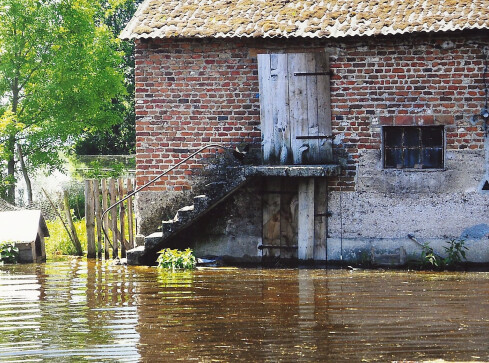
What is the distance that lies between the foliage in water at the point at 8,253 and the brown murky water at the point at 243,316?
165cm

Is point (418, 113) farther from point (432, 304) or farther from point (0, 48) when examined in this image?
point (0, 48)

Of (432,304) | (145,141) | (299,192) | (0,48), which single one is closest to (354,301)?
(432,304)

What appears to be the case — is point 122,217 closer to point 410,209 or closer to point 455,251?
point 410,209

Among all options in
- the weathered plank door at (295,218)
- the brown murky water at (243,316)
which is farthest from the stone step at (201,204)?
the weathered plank door at (295,218)

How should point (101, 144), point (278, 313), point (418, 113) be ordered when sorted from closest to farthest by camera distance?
point (278, 313), point (418, 113), point (101, 144)

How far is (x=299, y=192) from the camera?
15.1 metres

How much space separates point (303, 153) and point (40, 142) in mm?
10174

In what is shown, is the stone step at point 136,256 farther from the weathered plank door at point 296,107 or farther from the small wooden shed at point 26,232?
the weathered plank door at point 296,107

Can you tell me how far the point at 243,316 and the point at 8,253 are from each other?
271 inches

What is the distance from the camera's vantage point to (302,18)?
15219 mm

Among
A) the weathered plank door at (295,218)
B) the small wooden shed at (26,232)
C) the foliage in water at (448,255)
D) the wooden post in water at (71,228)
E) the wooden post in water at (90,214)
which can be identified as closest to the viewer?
the foliage in water at (448,255)

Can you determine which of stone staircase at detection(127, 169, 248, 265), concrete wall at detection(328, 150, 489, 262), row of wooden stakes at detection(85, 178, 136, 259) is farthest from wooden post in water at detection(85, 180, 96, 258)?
concrete wall at detection(328, 150, 489, 262)

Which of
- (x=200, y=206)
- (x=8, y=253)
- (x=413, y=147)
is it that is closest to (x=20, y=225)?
(x=8, y=253)

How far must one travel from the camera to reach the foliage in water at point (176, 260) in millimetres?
14609
